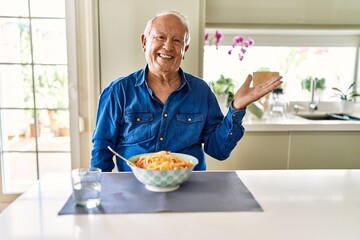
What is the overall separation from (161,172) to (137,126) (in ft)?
1.63

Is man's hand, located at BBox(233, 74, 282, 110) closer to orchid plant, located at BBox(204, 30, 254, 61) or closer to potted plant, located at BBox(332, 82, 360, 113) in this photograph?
orchid plant, located at BBox(204, 30, 254, 61)

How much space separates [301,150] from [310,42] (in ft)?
3.68

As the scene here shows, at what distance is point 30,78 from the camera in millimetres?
2258

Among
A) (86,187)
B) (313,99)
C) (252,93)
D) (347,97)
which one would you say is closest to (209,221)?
(86,187)

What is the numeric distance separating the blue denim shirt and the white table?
409 millimetres

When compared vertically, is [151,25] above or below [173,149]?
above

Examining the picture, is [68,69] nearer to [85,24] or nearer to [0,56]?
[85,24]

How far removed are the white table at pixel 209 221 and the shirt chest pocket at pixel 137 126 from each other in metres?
0.44

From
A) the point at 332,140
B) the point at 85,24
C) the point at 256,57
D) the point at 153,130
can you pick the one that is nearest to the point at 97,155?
the point at 153,130

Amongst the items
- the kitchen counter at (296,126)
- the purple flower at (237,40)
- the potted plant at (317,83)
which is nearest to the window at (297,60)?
the potted plant at (317,83)

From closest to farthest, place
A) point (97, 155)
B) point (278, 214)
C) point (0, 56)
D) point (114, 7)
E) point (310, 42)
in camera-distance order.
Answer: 1. point (278, 214)
2. point (97, 155)
3. point (114, 7)
4. point (0, 56)
5. point (310, 42)

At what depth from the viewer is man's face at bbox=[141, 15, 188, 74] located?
1.38 m

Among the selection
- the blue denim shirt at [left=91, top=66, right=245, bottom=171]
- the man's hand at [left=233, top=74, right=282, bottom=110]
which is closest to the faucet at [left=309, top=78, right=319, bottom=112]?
the blue denim shirt at [left=91, top=66, right=245, bottom=171]

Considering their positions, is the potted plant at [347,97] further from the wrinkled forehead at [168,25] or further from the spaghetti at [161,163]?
the spaghetti at [161,163]
